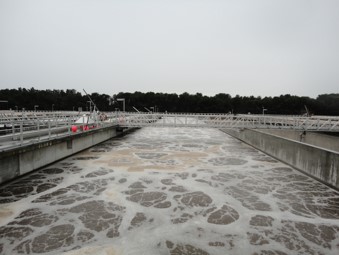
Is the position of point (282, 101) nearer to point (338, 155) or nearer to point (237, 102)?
point (237, 102)

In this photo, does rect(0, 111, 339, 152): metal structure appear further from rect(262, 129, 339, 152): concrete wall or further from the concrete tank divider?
rect(262, 129, 339, 152): concrete wall

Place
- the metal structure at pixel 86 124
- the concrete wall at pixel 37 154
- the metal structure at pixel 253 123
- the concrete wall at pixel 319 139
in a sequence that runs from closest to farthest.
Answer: the concrete wall at pixel 37 154, the metal structure at pixel 86 124, the concrete wall at pixel 319 139, the metal structure at pixel 253 123

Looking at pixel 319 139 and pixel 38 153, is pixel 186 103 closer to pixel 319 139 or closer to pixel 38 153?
pixel 319 139

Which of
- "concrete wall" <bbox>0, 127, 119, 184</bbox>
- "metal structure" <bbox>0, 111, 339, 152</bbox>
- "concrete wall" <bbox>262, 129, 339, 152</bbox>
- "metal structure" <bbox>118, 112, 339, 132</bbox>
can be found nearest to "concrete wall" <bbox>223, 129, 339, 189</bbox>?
"metal structure" <bbox>118, 112, 339, 132</bbox>

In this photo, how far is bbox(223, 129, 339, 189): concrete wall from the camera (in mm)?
10578

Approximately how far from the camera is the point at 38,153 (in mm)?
12977

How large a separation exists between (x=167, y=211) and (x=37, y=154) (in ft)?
26.5

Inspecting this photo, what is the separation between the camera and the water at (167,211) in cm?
640

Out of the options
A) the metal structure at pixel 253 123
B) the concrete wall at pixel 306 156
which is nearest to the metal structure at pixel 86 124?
the metal structure at pixel 253 123

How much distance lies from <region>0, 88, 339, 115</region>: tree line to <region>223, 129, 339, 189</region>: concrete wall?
3643 inches

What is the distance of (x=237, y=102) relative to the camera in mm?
127000

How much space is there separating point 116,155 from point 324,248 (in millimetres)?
13919

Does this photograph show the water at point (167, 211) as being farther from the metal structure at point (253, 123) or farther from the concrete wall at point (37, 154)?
the metal structure at point (253, 123)

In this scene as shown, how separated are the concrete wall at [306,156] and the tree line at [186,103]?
92.5 meters
